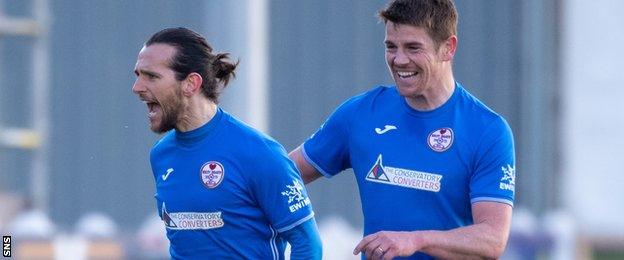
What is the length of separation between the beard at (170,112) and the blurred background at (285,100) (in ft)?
9.31

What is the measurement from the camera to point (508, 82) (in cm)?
1593

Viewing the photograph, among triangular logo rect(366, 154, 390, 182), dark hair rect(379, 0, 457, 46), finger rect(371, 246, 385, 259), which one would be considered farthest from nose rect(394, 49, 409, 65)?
finger rect(371, 246, 385, 259)

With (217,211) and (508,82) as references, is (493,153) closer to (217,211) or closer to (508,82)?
(217,211)

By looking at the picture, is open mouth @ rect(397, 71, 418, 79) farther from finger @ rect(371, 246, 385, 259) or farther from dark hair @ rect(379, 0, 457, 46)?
finger @ rect(371, 246, 385, 259)

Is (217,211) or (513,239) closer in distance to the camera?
(217,211)

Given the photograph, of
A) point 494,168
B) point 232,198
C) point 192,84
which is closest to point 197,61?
point 192,84

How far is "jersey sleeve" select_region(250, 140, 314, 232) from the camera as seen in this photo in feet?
18.9

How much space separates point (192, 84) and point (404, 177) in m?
0.86

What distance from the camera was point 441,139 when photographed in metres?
5.81

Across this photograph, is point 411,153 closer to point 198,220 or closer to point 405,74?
point 405,74

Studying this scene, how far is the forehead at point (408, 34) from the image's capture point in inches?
224

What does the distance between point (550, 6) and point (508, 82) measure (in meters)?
1.38

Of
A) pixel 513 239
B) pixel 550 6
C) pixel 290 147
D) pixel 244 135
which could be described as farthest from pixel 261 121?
pixel 550 6

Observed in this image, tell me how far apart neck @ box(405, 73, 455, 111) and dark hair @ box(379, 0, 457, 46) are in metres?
0.18
